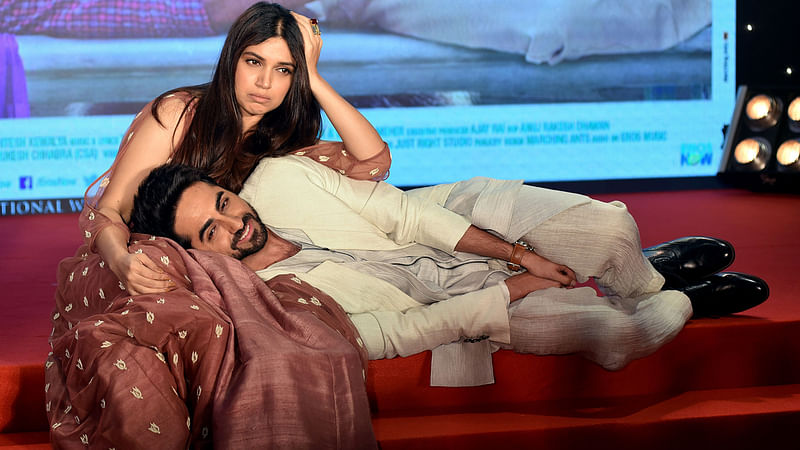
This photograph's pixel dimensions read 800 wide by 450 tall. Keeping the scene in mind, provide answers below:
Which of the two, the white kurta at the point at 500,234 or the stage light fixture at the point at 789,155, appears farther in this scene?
the stage light fixture at the point at 789,155

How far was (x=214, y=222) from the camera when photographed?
208 centimetres

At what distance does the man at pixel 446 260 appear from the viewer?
2.03 metres

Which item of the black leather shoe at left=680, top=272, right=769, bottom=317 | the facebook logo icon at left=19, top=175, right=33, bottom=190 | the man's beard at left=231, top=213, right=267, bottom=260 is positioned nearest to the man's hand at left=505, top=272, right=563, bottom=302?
the black leather shoe at left=680, top=272, right=769, bottom=317

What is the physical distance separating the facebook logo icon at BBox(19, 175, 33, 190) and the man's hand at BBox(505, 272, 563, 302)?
3.64 metres

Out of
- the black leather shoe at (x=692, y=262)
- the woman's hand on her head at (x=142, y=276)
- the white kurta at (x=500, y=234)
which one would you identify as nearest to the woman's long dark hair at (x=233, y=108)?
the white kurta at (x=500, y=234)

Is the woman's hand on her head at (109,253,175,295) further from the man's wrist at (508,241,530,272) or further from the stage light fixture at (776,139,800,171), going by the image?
the stage light fixture at (776,139,800,171)

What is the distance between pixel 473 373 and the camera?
203 centimetres

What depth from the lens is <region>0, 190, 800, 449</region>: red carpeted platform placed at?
191 centimetres

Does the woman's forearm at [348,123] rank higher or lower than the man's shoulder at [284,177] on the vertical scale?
higher

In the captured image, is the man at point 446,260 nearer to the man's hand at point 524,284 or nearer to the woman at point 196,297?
the man's hand at point 524,284

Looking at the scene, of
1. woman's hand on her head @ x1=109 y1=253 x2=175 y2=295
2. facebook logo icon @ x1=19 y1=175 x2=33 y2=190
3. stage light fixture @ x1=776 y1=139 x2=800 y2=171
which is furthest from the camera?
facebook logo icon @ x1=19 y1=175 x2=33 y2=190

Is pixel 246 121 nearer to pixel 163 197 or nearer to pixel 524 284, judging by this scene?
pixel 163 197

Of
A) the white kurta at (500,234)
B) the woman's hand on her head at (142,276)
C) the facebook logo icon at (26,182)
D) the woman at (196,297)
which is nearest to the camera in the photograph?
the woman at (196,297)

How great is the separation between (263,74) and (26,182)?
3156 millimetres
